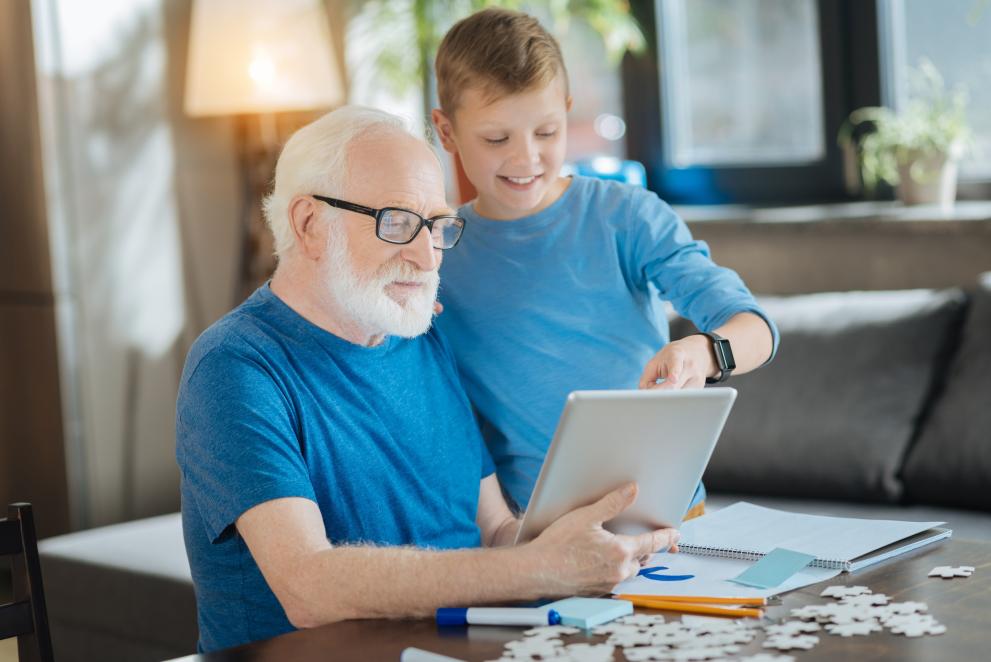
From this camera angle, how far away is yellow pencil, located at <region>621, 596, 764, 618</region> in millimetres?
1409

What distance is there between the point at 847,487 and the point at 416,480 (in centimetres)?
167

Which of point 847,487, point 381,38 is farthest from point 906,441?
point 381,38

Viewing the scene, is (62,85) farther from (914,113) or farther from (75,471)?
(914,113)

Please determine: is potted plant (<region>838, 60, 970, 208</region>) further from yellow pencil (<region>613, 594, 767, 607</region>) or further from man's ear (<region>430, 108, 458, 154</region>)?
yellow pencil (<region>613, 594, 767, 607</region>)

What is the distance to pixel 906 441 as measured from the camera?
122 inches

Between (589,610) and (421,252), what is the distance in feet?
1.97

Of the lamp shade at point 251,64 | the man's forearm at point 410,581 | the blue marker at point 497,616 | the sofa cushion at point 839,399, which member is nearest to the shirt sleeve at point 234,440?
the man's forearm at point 410,581

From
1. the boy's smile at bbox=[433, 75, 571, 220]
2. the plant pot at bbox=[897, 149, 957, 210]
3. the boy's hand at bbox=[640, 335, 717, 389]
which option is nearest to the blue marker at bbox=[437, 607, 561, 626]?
the boy's hand at bbox=[640, 335, 717, 389]

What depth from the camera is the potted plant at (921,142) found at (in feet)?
11.9

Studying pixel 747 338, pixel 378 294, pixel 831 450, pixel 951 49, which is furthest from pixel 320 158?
pixel 951 49

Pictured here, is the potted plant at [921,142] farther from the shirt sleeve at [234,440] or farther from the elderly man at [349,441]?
the shirt sleeve at [234,440]

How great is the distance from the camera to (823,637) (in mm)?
1321

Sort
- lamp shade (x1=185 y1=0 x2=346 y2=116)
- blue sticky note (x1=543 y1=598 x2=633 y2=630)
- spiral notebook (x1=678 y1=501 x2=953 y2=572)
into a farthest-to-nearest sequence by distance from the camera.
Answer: lamp shade (x1=185 y1=0 x2=346 y2=116), spiral notebook (x1=678 y1=501 x2=953 y2=572), blue sticky note (x1=543 y1=598 x2=633 y2=630)

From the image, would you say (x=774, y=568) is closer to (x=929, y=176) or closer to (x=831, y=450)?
(x=831, y=450)
